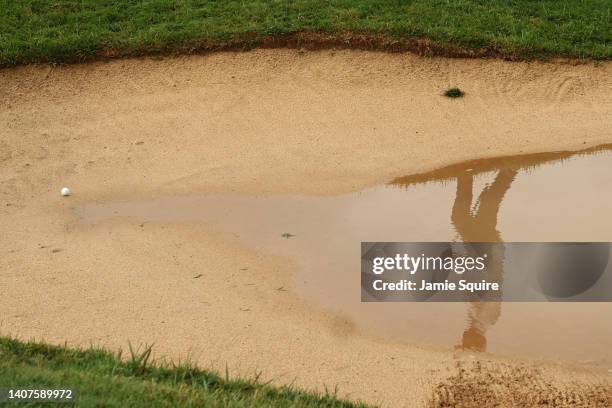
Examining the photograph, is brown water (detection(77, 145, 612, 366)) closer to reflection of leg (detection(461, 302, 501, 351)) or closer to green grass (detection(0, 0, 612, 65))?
reflection of leg (detection(461, 302, 501, 351))

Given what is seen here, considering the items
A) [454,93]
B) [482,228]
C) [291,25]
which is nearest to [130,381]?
[482,228]

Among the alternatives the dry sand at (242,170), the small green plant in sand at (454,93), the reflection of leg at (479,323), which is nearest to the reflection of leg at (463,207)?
the dry sand at (242,170)

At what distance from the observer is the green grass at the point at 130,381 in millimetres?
A: 5473

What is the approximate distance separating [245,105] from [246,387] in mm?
5695

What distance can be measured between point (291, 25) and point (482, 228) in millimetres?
4776

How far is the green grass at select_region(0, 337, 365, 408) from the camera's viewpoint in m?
5.47

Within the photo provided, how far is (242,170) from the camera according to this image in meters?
9.97

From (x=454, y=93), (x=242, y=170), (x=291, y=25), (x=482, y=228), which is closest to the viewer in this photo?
(x=482, y=228)

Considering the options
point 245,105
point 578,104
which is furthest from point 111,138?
point 578,104

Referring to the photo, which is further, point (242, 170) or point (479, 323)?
point (242, 170)

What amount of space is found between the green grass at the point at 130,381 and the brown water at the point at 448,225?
1645 mm

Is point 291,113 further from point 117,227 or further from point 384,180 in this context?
point 117,227

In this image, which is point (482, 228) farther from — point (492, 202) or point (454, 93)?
point (454, 93)

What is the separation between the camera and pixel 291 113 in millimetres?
11094
